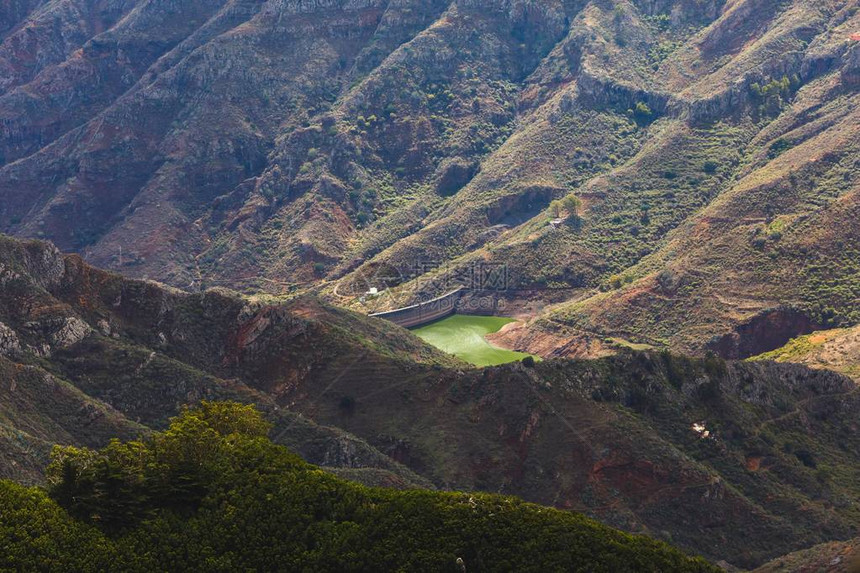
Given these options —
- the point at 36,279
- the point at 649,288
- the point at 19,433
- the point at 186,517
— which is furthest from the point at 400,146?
the point at 186,517

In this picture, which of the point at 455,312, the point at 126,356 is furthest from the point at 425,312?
the point at 126,356

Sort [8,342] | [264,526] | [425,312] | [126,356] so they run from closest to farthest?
[264,526]
[8,342]
[126,356]
[425,312]

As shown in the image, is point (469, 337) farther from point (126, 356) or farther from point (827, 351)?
point (126, 356)

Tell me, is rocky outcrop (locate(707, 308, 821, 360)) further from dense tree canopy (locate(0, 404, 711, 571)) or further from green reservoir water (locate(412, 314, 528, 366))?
dense tree canopy (locate(0, 404, 711, 571))

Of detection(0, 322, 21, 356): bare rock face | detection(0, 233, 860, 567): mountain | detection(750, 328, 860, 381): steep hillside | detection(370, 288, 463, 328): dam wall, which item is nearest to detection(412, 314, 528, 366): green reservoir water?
detection(370, 288, 463, 328): dam wall

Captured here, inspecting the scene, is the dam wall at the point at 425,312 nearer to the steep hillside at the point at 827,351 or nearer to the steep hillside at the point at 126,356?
the steep hillside at the point at 126,356

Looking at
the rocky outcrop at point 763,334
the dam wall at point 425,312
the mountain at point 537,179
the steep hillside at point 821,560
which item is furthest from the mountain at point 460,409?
the dam wall at point 425,312

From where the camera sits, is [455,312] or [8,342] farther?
[455,312]

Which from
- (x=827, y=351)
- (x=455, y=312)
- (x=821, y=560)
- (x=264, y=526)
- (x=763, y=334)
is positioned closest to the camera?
(x=264, y=526)
